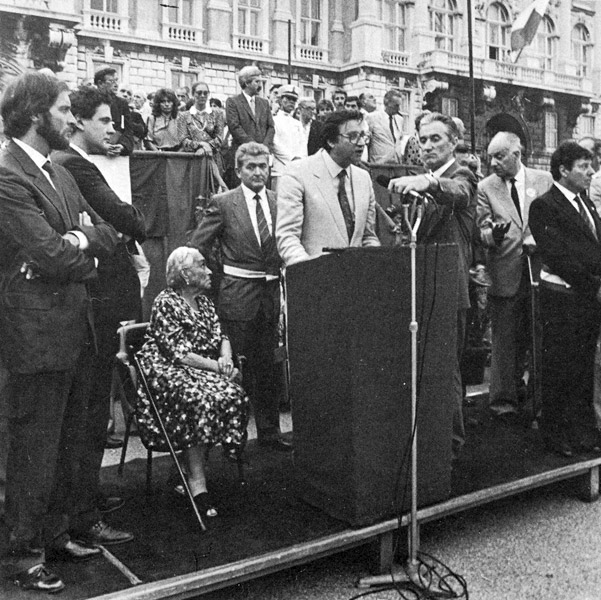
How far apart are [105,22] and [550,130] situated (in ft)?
65.8

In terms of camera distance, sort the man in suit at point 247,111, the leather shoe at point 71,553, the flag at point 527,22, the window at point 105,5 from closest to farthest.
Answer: the leather shoe at point 71,553
the man in suit at point 247,111
the flag at point 527,22
the window at point 105,5

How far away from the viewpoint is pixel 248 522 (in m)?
3.71

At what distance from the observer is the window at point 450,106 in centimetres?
2942

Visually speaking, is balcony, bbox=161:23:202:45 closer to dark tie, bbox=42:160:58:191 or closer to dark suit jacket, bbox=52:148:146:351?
dark suit jacket, bbox=52:148:146:351

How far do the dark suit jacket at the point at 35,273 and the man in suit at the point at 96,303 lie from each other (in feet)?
1.62

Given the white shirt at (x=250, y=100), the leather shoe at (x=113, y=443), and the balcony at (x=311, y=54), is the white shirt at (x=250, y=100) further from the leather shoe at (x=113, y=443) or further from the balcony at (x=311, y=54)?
the balcony at (x=311, y=54)

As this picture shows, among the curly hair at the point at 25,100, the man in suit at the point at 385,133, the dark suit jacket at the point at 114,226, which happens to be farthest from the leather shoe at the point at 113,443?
the man in suit at the point at 385,133

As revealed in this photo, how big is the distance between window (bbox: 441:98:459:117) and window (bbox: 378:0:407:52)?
248cm

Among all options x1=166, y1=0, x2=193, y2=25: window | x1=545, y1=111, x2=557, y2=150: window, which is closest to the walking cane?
x1=166, y1=0, x2=193, y2=25: window

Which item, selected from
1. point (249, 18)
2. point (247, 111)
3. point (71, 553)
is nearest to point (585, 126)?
point (249, 18)

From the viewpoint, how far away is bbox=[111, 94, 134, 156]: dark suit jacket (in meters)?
5.88

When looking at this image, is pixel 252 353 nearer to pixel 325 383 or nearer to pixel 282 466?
pixel 282 466

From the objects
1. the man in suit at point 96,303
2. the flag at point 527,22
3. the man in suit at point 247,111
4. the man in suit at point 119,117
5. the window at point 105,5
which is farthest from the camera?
the window at point 105,5

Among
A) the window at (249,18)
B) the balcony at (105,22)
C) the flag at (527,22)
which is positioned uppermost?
the window at (249,18)
